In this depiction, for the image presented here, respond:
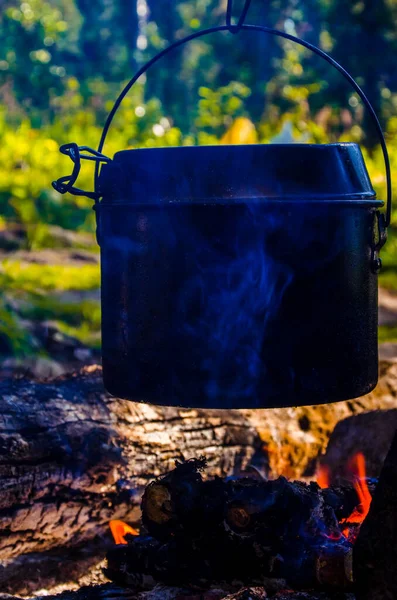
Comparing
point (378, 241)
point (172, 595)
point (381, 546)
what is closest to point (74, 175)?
→ point (378, 241)

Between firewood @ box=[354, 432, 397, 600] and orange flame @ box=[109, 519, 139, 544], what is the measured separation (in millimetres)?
1248

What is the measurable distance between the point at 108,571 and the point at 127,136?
7.60 meters

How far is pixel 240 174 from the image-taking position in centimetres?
221

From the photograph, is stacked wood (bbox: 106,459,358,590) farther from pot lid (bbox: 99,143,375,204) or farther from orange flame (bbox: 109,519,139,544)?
pot lid (bbox: 99,143,375,204)

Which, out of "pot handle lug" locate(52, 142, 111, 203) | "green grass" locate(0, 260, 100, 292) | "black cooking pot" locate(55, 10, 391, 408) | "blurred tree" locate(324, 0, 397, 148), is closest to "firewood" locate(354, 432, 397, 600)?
"black cooking pot" locate(55, 10, 391, 408)

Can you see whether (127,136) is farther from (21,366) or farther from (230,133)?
(21,366)

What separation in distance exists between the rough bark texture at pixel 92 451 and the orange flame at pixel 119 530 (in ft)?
0.16

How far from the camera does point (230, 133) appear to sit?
920 cm

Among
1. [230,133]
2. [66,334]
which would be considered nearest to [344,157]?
[66,334]

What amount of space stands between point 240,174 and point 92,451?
128cm

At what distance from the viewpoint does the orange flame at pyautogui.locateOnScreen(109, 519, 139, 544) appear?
291 centimetres

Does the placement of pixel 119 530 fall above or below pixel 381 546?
below

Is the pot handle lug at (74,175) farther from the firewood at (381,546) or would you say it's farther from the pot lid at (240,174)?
the firewood at (381,546)

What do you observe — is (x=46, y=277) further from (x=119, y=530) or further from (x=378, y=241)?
(x=378, y=241)
